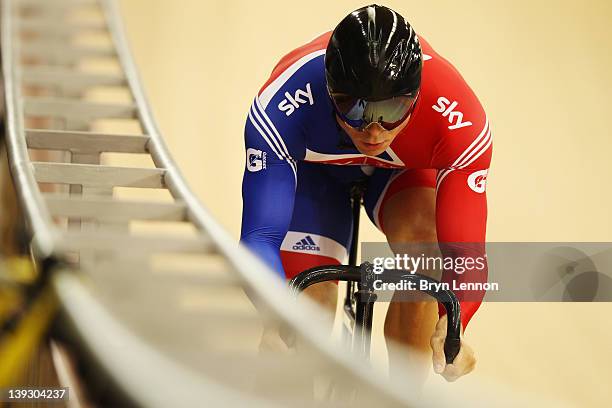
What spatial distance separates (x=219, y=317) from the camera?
1148mm

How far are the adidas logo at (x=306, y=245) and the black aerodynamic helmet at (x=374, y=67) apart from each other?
53 centimetres

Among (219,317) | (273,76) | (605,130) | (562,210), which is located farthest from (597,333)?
(219,317)

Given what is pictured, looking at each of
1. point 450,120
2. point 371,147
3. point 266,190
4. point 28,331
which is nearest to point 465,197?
point 450,120

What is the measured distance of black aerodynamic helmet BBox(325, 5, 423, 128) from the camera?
1.61 meters

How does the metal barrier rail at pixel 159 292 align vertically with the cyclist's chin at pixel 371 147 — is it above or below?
below

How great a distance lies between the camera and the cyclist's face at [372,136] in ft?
5.53

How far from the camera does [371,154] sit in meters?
1.77

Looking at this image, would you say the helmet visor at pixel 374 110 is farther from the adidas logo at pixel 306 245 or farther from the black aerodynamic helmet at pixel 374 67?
the adidas logo at pixel 306 245

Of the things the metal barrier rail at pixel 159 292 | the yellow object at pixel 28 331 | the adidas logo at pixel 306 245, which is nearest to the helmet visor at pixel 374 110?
the metal barrier rail at pixel 159 292

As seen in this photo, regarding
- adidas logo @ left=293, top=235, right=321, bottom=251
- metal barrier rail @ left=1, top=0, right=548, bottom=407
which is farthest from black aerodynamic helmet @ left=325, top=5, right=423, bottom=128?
adidas logo @ left=293, top=235, right=321, bottom=251

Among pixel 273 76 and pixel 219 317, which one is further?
pixel 273 76

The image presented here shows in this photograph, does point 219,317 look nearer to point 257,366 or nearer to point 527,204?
point 257,366

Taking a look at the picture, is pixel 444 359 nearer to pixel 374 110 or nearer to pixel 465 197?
pixel 465 197

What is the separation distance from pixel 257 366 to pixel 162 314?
0.61 ft
